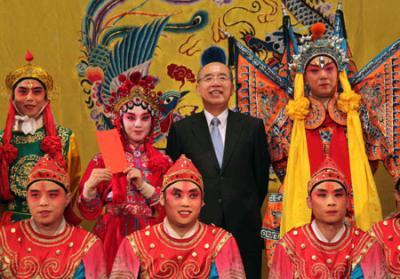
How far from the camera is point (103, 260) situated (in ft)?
13.6

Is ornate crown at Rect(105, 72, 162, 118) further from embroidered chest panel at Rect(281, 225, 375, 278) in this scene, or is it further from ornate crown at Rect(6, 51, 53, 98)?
embroidered chest panel at Rect(281, 225, 375, 278)

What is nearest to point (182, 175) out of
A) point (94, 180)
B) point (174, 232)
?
point (174, 232)

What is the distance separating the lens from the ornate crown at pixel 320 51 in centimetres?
482

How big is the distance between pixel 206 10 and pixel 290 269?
2227 mm

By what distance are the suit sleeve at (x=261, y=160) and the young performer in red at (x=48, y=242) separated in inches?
41.6

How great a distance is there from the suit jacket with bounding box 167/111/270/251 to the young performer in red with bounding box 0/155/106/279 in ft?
2.64

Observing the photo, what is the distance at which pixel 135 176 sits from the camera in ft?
14.5

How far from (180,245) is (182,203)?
0.60 feet

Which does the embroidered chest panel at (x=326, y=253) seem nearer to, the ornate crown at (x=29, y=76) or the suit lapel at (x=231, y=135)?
the suit lapel at (x=231, y=135)

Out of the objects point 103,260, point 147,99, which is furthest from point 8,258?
point 147,99

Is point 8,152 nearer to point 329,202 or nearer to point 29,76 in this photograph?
A: point 29,76

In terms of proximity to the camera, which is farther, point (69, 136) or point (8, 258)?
point (69, 136)

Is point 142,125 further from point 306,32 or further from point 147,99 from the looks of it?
point 306,32

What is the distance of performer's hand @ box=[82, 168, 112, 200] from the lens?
440 cm
